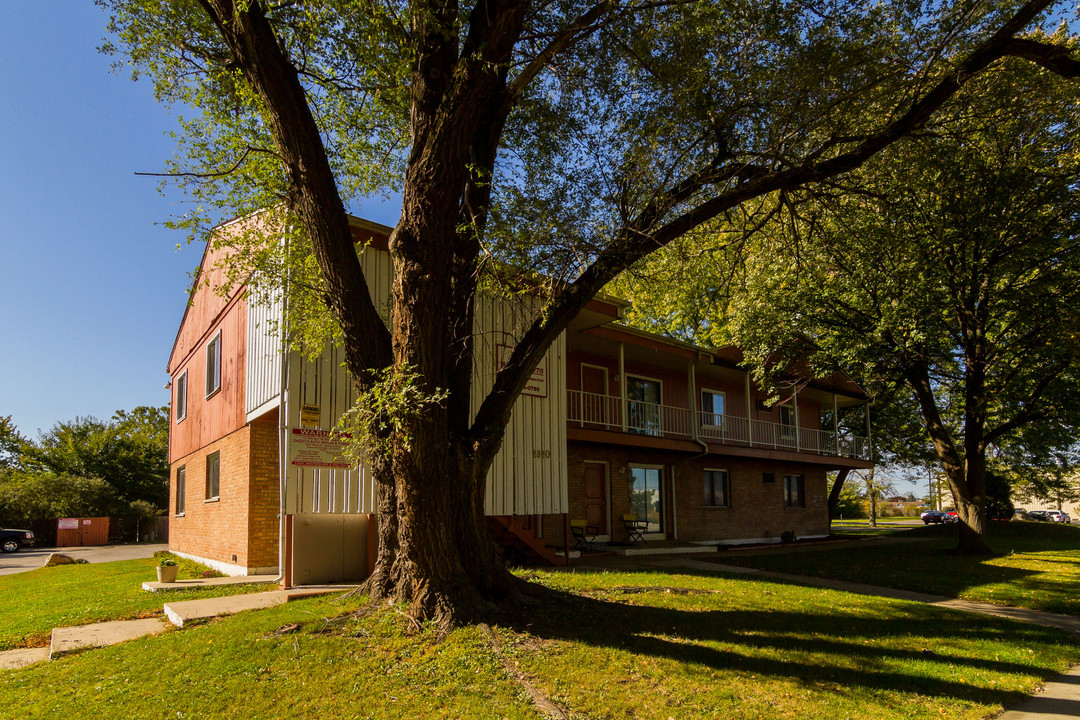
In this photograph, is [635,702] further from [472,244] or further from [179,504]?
[179,504]

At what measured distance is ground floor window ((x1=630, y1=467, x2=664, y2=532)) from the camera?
17516 millimetres

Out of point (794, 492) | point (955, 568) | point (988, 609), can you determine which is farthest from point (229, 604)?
point (794, 492)

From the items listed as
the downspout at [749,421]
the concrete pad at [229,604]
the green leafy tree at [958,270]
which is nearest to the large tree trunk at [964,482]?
the green leafy tree at [958,270]

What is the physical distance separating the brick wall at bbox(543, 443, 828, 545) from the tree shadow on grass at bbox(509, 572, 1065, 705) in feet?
25.2

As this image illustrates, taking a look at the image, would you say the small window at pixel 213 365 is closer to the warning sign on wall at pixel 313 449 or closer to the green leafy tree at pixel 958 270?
the warning sign on wall at pixel 313 449

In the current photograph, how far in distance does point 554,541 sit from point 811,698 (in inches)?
397

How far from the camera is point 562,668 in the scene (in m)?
5.54

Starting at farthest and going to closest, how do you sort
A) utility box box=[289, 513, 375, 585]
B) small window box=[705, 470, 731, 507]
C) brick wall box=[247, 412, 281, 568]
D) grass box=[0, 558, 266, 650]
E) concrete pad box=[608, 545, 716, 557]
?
small window box=[705, 470, 731, 507]
concrete pad box=[608, 545, 716, 557]
brick wall box=[247, 412, 281, 568]
utility box box=[289, 513, 375, 585]
grass box=[0, 558, 266, 650]

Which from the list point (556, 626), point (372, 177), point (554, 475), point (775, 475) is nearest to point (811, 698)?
point (556, 626)

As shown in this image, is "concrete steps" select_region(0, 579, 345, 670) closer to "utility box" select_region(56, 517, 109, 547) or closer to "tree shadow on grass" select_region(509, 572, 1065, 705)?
"tree shadow on grass" select_region(509, 572, 1065, 705)

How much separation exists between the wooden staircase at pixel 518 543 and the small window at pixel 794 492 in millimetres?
13169

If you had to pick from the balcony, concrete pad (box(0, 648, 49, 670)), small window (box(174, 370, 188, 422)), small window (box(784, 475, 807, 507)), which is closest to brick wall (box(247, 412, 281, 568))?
concrete pad (box(0, 648, 49, 670))

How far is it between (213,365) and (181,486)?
5.40 meters

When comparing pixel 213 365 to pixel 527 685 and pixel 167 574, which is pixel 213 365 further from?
pixel 527 685
